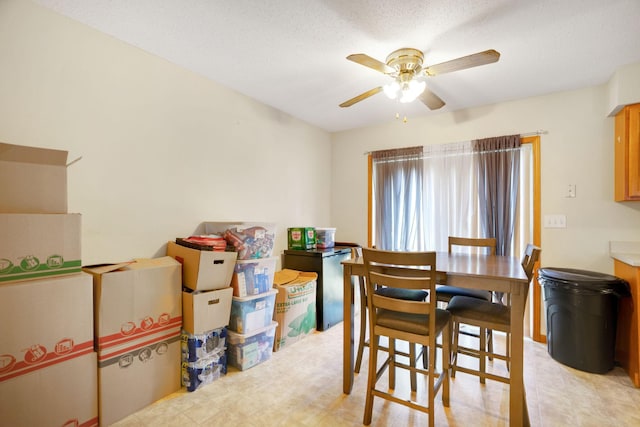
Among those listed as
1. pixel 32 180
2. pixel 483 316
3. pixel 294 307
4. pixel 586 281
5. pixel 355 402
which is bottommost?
pixel 355 402

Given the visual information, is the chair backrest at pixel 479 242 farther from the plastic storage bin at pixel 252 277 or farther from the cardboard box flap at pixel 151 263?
the cardboard box flap at pixel 151 263

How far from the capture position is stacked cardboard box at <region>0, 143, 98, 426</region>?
4.55 ft

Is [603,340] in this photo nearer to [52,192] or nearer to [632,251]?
[632,251]

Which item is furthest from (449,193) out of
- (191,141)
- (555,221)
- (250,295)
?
(191,141)

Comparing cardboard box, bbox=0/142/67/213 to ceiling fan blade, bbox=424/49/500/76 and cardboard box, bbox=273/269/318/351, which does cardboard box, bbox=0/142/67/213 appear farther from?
ceiling fan blade, bbox=424/49/500/76

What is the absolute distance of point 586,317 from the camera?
88.6 inches

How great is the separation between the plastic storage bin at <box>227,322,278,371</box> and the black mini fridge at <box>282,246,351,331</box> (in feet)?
2.46

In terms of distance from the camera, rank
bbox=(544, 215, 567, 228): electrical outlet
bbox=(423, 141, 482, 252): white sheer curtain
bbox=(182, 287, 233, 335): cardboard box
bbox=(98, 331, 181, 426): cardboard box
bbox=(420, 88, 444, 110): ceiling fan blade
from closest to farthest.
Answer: bbox=(98, 331, 181, 426): cardboard box, bbox=(182, 287, 233, 335): cardboard box, bbox=(420, 88, 444, 110): ceiling fan blade, bbox=(544, 215, 567, 228): electrical outlet, bbox=(423, 141, 482, 252): white sheer curtain

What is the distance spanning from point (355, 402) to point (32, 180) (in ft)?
7.43

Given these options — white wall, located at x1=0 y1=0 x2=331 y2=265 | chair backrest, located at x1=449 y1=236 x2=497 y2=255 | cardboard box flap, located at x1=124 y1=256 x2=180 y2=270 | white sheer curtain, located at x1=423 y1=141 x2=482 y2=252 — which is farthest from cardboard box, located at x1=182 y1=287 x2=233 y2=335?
white sheer curtain, located at x1=423 y1=141 x2=482 y2=252

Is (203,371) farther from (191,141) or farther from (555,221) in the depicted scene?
(555,221)

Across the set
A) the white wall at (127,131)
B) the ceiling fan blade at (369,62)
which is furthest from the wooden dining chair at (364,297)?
the white wall at (127,131)

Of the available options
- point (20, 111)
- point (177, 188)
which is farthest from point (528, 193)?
point (20, 111)

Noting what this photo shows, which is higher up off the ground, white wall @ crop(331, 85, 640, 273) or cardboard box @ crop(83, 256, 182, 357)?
white wall @ crop(331, 85, 640, 273)
